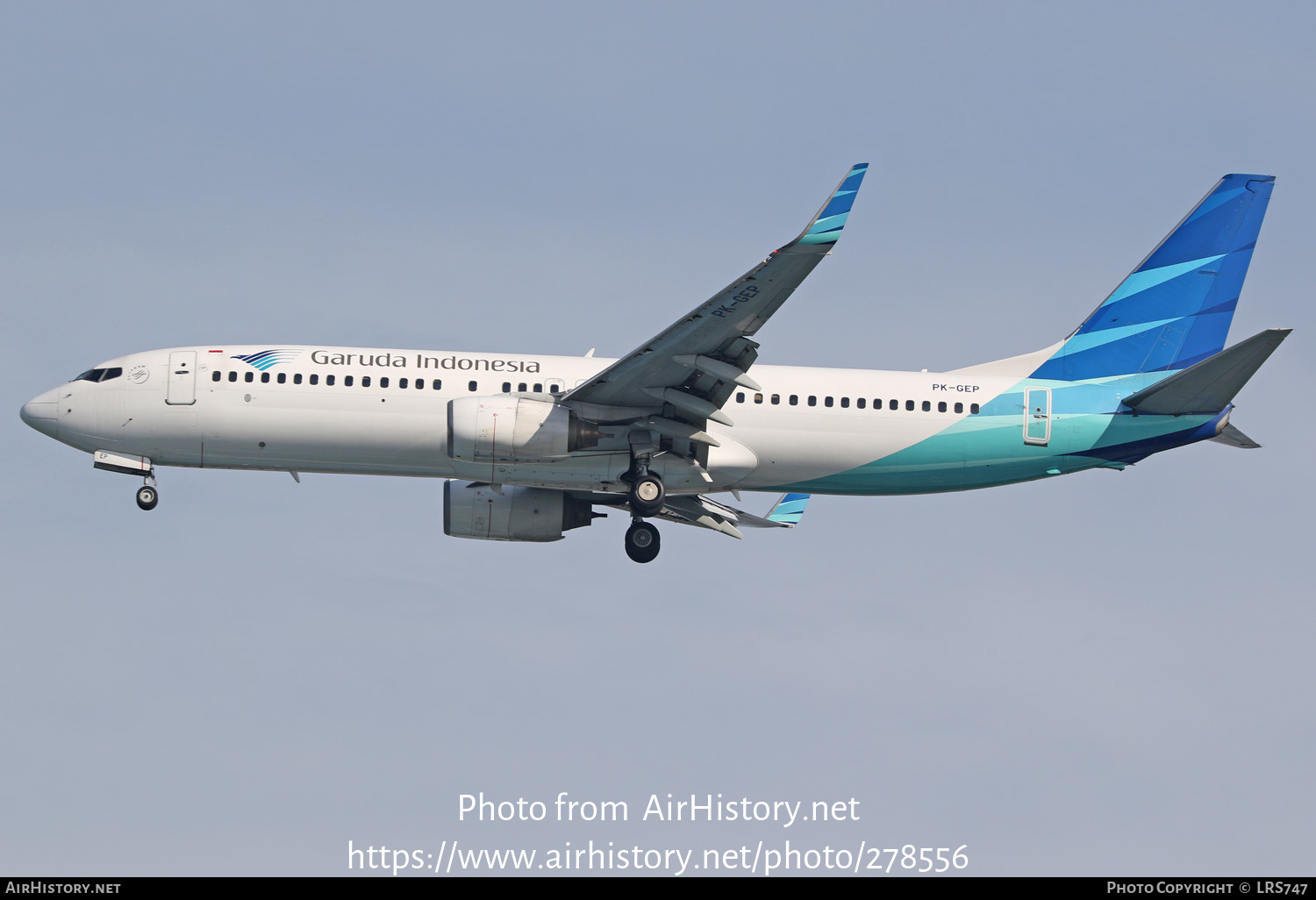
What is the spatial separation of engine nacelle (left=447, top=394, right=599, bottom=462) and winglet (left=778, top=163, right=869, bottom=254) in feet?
25.3

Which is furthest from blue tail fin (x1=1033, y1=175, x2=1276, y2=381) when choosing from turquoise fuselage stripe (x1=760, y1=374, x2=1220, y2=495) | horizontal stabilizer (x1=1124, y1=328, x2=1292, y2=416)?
horizontal stabilizer (x1=1124, y1=328, x2=1292, y2=416)

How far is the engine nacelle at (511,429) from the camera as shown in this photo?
32.3 meters

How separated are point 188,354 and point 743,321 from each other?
46.7 ft

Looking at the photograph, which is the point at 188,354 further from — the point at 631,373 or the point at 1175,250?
the point at 1175,250

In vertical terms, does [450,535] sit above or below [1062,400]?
below

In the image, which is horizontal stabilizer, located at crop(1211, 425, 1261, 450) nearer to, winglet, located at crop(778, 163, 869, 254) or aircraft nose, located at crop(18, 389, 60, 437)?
winglet, located at crop(778, 163, 869, 254)

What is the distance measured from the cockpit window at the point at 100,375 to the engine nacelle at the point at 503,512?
28.4ft

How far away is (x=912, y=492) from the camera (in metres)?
35.6

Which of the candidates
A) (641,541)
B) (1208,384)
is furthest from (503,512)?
(1208,384)

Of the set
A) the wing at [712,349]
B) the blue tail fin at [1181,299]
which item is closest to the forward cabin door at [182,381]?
the wing at [712,349]

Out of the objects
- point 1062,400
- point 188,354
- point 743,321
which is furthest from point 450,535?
point 1062,400

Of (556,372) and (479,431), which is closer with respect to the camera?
(479,431)

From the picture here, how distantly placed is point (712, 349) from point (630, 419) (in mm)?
3110

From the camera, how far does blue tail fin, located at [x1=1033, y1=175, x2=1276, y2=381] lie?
37000mm
